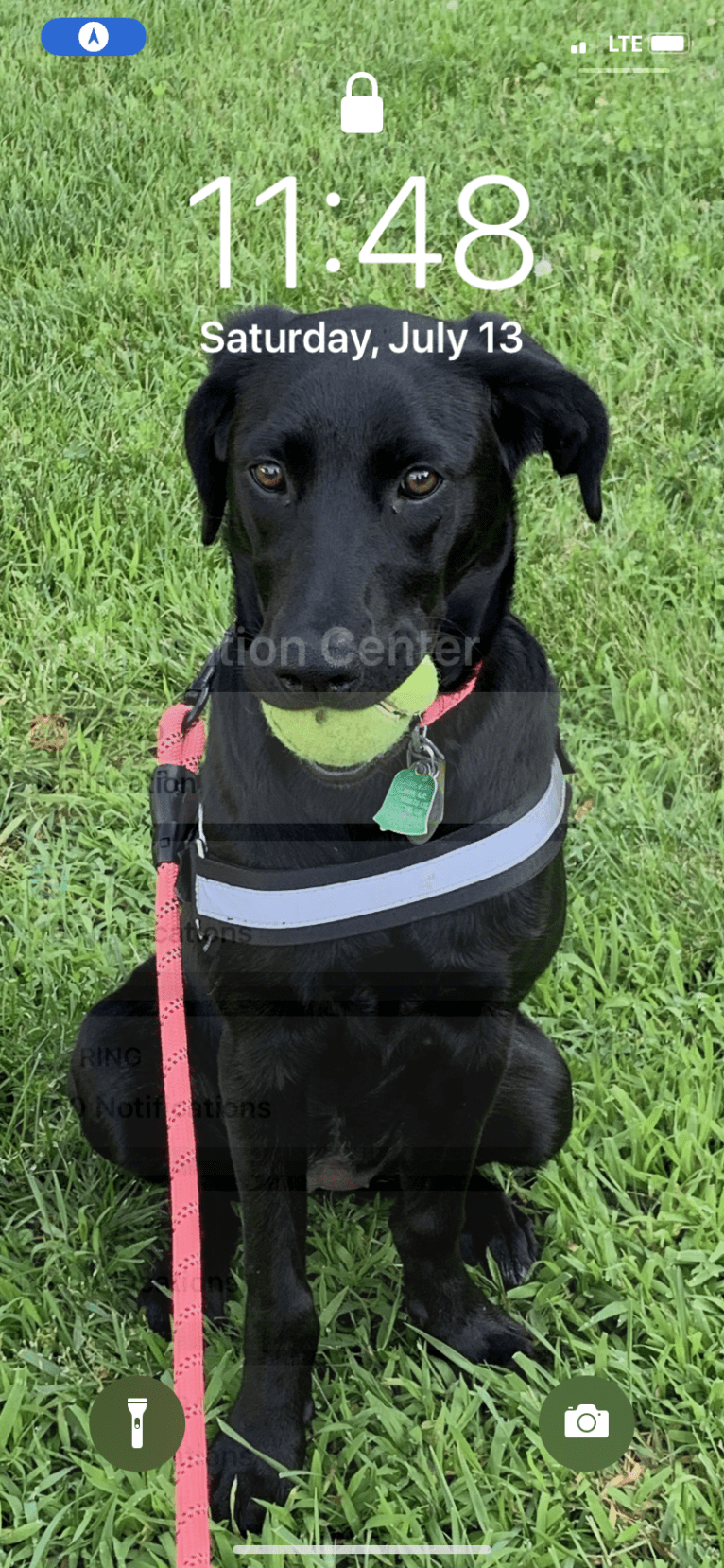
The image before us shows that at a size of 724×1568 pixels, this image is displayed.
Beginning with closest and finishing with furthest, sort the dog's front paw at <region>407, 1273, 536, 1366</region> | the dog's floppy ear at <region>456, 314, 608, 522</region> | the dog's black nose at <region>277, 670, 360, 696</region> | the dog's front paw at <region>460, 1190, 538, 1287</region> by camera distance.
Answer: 1. the dog's black nose at <region>277, 670, 360, 696</region>
2. the dog's floppy ear at <region>456, 314, 608, 522</region>
3. the dog's front paw at <region>407, 1273, 536, 1366</region>
4. the dog's front paw at <region>460, 1190, 538, 1287</region>

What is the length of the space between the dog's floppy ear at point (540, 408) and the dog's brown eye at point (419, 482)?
0.62 ft

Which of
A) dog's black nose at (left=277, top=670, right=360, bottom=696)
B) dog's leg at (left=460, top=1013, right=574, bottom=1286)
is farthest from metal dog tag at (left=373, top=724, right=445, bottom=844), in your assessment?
dog's leg at (left=460, top=1013, right=574, bottom=1286)

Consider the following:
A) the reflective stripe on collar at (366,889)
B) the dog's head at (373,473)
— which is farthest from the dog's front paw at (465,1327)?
the dog's head at (373,473)

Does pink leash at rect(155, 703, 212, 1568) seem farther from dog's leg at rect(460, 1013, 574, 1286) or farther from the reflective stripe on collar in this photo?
dog's leg at rect(460, 1013, 574, 1286)

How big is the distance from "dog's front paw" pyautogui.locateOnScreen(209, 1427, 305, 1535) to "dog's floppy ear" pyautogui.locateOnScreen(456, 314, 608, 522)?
4.66 feet

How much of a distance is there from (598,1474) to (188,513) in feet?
7.26

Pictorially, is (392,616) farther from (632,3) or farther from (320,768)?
(632,3)

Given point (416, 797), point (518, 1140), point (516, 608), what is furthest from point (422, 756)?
point (516, 608)

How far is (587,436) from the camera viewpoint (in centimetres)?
179

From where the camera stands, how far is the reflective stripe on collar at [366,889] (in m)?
1.73

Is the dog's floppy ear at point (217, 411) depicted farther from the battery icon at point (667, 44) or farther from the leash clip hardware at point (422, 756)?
the battery icon at point (667, 44)

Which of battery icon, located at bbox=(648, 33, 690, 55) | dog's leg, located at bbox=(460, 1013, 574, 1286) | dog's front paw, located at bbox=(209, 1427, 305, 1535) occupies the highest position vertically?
battery icon, located at bbox=(648, 33, 690, 55)

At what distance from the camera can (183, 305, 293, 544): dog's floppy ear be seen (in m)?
1.82

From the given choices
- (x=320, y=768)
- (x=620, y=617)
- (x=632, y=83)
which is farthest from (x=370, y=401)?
(x=620, y=617)
